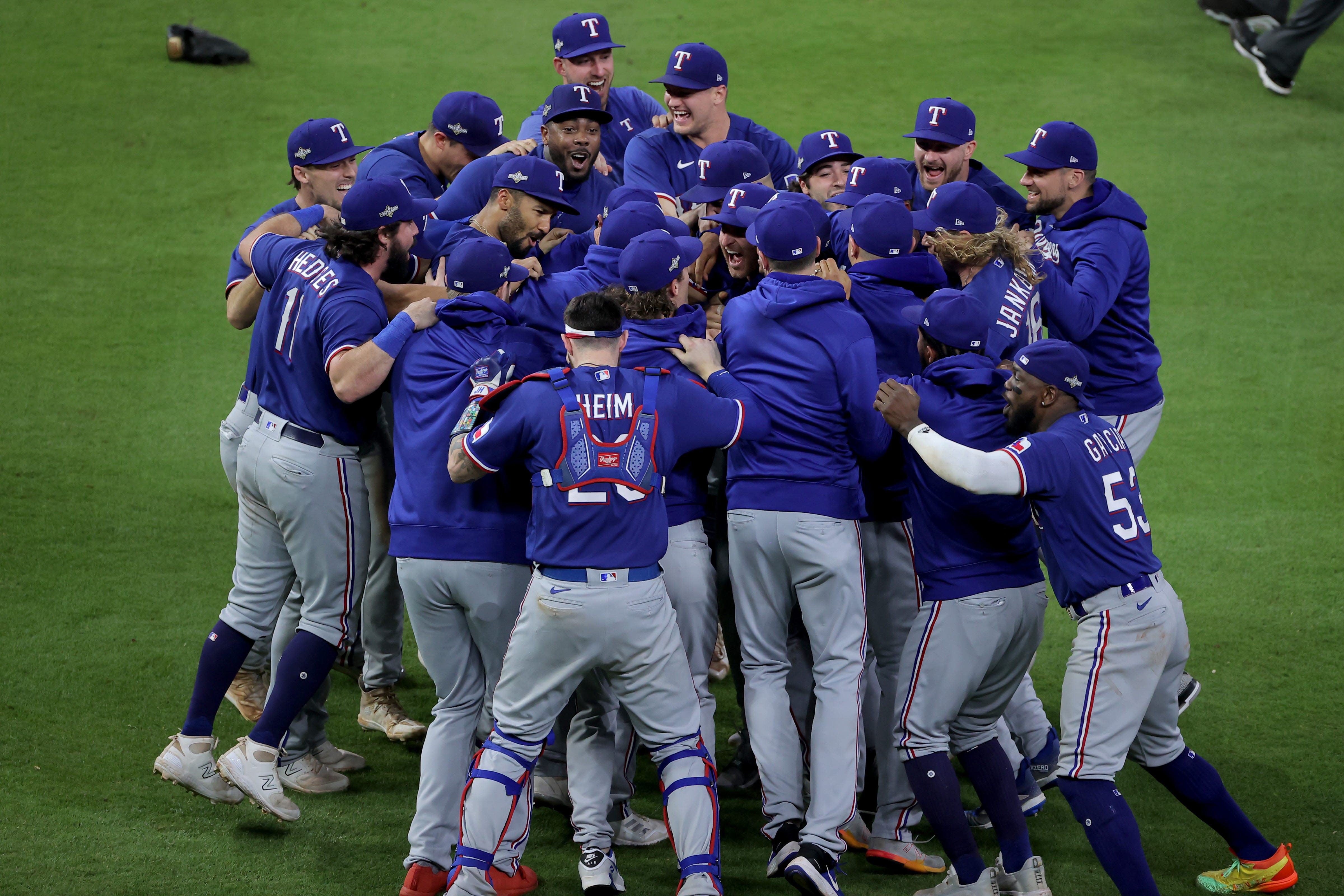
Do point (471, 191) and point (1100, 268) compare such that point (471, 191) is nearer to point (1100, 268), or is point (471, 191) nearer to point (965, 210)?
point (965, 210)

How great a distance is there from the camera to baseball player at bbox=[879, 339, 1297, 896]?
12.7ft

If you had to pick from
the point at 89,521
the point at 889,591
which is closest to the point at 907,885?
the point at 889,591

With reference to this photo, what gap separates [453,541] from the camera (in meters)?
4.05

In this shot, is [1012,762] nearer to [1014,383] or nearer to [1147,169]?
[1014,383]

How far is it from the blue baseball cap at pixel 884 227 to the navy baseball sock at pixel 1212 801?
1.95 metres

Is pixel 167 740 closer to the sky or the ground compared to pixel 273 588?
closer to the ground

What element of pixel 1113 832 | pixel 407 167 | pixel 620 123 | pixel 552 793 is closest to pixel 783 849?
pixel 552 793

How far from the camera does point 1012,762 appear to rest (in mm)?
4660

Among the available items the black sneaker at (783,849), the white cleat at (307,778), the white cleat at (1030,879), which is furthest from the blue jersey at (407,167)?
the white cleat at (1030,879)

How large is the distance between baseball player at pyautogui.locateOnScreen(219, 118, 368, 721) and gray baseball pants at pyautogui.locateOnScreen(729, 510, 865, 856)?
199 cm

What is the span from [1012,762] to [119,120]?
923cm

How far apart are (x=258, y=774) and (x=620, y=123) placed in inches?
146

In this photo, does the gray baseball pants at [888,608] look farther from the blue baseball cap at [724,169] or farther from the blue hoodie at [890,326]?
the blue baseball cap at [724,169]

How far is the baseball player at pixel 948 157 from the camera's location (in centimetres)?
550
